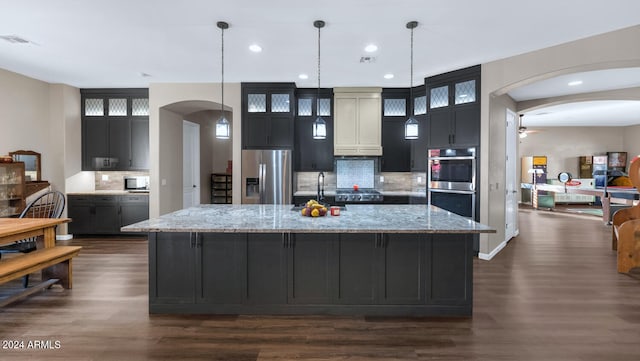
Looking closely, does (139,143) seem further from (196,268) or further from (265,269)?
(265,269)

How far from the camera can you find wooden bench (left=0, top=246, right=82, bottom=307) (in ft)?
9.68

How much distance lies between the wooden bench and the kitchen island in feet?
3.82

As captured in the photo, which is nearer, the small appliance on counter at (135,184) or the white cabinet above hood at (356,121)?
the white cabinet above hood at (356,121)

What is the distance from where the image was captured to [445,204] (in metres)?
5.25

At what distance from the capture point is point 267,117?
583cm

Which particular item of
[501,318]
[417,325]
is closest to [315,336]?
[417,325]

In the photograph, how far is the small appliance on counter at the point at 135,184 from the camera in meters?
6.55

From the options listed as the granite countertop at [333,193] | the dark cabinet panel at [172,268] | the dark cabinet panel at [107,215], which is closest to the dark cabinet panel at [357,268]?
the dark cabinet panel at [172,268]

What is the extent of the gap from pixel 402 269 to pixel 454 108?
3096mm

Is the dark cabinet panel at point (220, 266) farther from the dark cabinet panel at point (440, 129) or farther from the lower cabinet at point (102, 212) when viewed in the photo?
the lower cabinet at point (102, 212)

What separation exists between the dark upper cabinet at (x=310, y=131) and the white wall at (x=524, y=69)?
8.42 ft

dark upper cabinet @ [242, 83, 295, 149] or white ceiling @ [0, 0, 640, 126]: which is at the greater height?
white ceiling @ [0, 0, 640, 126]

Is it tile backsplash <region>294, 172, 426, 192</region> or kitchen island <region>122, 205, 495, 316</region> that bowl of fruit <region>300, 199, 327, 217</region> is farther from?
tile backsplash <region>294, 172, 426, 192</region>

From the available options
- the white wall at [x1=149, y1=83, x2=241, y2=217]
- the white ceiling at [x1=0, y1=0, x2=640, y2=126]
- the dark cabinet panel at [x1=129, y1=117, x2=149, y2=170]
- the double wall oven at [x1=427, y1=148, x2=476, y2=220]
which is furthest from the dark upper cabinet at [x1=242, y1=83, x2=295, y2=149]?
the double wall oven at [x1=427, y1=148, x2=476, y2=220]
